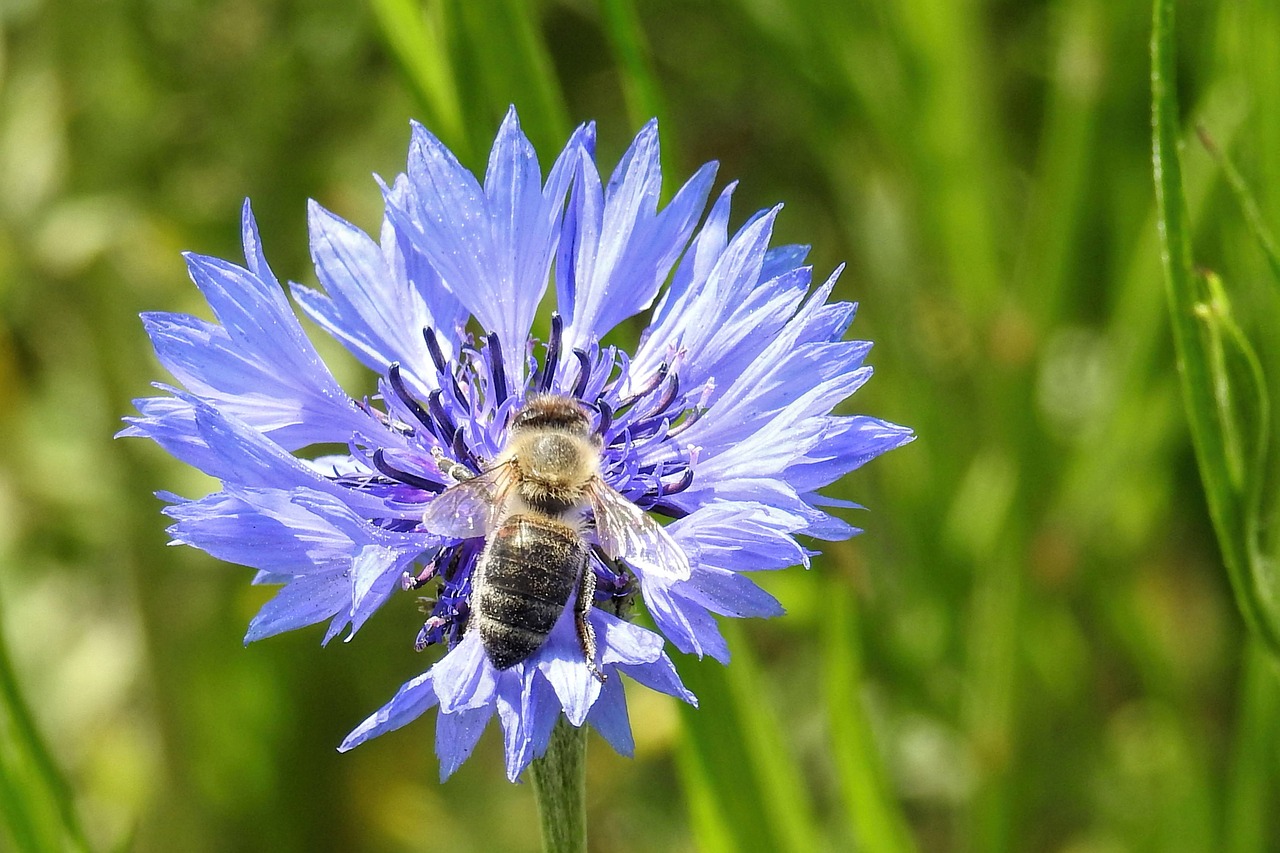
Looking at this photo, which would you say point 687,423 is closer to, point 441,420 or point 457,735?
point 441,420

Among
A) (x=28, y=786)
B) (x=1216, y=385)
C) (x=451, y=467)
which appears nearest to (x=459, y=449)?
(x=451, y=467)

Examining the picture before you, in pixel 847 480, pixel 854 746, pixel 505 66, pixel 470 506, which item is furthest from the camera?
pixel 847 480

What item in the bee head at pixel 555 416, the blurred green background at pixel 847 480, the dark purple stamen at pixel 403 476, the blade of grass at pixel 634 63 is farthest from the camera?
the blurred green background at pixel 847 480

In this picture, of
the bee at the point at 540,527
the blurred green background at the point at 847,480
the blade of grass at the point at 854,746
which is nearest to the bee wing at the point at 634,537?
the bee at the point at 540,527

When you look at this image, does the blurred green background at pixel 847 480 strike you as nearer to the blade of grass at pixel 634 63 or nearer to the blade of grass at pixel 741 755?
the blade of grass at pixel 741 755

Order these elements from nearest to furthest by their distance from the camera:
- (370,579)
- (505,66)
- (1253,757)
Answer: (370,579), (505,66), (1253,757)

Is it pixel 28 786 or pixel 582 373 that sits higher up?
pixel 582 373
